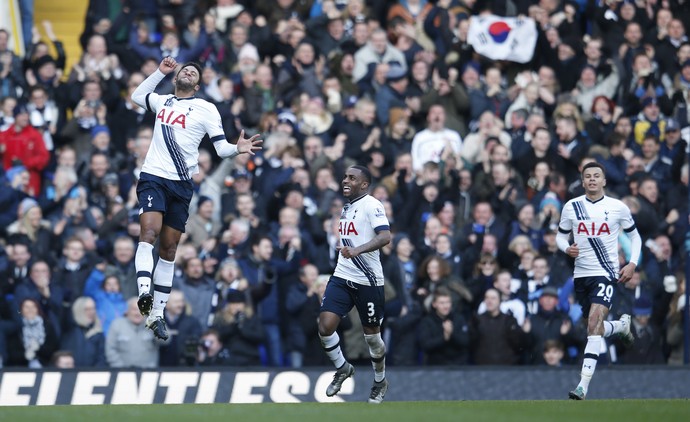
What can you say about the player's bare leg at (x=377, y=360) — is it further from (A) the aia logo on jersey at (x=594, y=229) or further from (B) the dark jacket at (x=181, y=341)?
(B) the dark jacket at (x=181, y=341)

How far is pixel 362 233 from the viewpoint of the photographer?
1711 centimetres

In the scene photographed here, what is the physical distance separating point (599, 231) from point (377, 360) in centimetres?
306

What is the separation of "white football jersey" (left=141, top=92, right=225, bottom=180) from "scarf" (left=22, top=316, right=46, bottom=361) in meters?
3.98

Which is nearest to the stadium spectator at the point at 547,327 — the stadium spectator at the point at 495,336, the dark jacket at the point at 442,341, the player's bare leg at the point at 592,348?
the stadium spectator at the point at 495,336

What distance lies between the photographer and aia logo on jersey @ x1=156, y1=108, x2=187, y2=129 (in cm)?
1667

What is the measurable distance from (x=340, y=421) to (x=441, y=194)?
8077 mm

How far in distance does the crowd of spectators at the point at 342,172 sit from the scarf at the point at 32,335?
0.02m

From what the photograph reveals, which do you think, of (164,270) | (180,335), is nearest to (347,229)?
(164,270)

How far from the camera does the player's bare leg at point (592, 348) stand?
17969 millimetres

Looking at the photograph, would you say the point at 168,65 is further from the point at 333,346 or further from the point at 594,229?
the point at 594,229

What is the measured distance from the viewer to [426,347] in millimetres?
20375

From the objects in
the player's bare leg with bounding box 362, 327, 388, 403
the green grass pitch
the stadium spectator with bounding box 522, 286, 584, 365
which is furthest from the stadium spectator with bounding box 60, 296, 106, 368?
the stadium spectator with bounding box 522, 286, 584, 365

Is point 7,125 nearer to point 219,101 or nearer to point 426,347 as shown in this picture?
point 219,101

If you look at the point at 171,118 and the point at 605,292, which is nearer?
the point at 171,118
